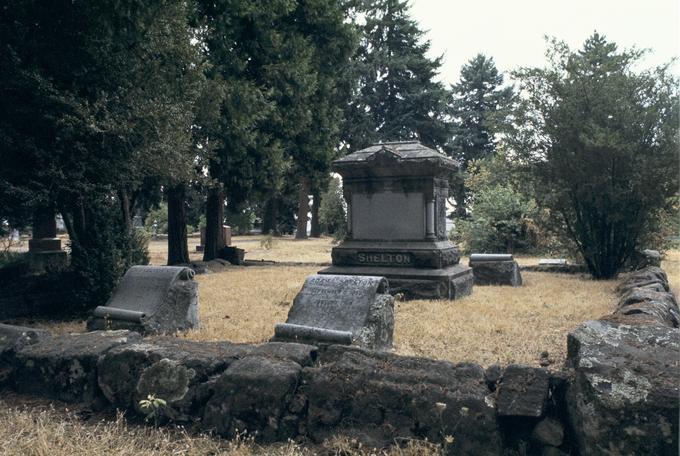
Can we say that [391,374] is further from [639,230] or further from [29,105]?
[639,230]

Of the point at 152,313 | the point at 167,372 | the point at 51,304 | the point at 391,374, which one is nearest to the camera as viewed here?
the point at 391,374

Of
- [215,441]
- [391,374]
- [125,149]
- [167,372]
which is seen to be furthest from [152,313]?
[391,374]

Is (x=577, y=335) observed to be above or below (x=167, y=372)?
above

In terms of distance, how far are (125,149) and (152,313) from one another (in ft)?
8.53

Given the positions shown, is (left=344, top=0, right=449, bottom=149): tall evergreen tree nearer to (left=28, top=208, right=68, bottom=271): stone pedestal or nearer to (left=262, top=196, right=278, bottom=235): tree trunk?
(left=262, top=196, right=278, bottom=235): tree trunk

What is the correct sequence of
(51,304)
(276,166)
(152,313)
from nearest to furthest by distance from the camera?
1. (152,313)
2. (51,304)
3. (276,166)

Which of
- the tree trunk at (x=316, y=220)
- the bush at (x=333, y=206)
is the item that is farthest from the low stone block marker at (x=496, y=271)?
the tree trunk at (x=316, y=220)

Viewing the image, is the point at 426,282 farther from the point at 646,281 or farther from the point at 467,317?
the point at 646,281

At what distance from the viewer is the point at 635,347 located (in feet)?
11.4

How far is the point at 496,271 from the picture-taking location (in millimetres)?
12383

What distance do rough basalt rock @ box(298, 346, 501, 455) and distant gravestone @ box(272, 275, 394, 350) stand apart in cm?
182

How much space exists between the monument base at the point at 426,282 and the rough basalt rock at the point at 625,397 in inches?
259

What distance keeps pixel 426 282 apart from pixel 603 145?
16.8ft

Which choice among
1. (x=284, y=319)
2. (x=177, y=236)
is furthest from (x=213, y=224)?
(x=284, y=319)
